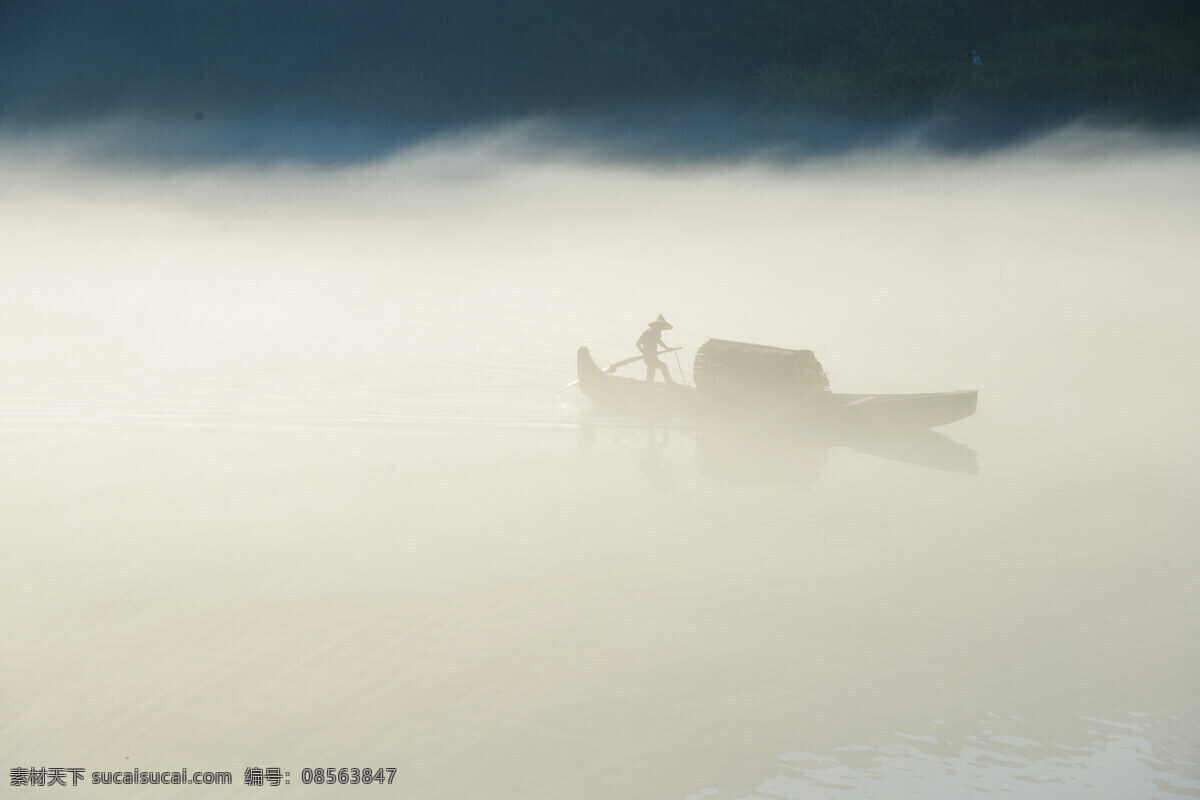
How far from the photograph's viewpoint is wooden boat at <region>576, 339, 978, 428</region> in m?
11.7

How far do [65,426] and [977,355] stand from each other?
41.5 ft

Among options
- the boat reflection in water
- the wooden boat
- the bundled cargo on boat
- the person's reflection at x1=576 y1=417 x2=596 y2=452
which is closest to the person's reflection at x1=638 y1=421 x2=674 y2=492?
the boat reflection in water

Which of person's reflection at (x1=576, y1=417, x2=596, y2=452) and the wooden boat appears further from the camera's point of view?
person's reflection at (x1=576, y1=417, x2=596, y2=452)

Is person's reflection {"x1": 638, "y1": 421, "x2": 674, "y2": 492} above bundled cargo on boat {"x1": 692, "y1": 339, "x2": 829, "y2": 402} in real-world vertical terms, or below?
below

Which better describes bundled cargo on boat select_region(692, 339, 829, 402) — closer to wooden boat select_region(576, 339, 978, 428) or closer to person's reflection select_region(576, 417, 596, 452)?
wooden boat select_region(576, 339, 978, 428)

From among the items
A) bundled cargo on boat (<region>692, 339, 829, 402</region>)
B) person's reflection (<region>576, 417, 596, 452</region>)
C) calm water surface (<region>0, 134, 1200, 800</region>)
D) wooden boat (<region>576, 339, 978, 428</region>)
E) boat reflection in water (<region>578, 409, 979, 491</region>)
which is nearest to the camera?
calm water surface (<region>0, 134, 1200, 800</region>)

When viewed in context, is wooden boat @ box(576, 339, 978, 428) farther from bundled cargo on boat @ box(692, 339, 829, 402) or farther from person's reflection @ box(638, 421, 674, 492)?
person's reflection @ box(638, 421, 674, 492)

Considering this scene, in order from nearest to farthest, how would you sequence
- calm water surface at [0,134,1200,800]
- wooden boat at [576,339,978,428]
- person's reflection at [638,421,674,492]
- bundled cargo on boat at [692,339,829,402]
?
calm water surface at [0,134,1200,800] < person's reflection at [638,421,674,492] < wooden boat at [576,339,978,428] < bundled cargo on boat at [692,339,829,402]

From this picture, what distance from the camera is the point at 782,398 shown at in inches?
484

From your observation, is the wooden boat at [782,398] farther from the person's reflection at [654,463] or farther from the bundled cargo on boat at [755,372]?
the person's reflection at [654,463]

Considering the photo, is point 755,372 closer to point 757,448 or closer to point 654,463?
point 757,448

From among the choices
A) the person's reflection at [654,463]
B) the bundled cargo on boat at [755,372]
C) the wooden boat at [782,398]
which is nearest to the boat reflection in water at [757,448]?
the person's reflection at [654,463]

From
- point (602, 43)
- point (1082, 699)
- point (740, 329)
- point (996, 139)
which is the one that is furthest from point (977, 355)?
point (602, 43)

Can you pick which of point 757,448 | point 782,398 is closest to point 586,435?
point 757,448
